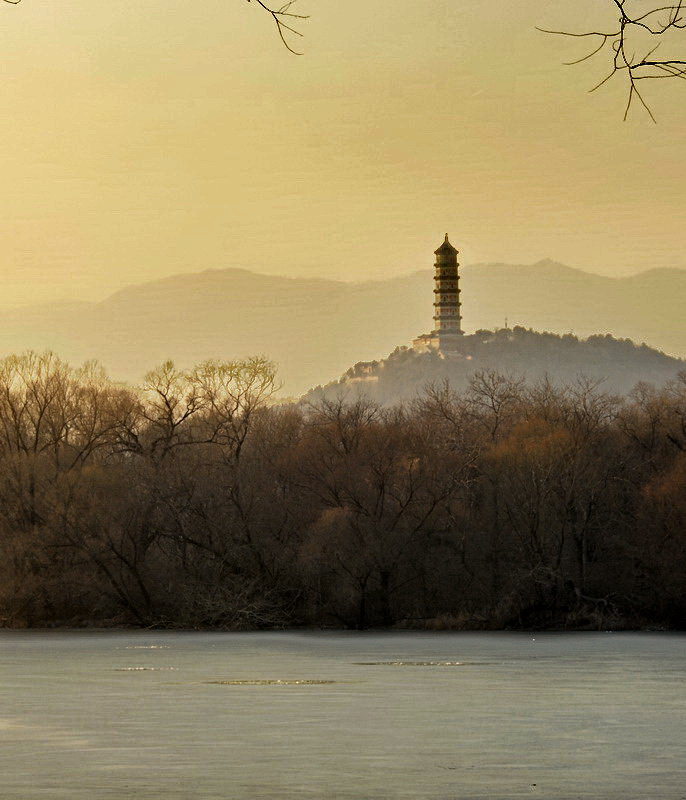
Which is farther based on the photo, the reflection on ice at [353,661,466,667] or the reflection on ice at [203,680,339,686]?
the reflection on ice at [353,661,466,667]

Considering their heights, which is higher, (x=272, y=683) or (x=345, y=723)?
(x=272, y=683)

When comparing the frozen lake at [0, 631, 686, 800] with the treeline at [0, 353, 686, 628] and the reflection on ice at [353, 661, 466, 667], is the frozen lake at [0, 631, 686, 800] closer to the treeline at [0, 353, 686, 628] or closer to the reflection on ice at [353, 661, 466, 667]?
the reflection on ice at [353, 661, 466, 667]

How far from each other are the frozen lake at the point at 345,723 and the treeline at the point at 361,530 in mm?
16724

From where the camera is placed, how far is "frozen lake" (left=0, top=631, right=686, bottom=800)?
1986 cm

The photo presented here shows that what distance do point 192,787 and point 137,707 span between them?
12.2m

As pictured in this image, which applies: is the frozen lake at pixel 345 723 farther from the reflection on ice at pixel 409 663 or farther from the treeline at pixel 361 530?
the treeline at pixel 361 530

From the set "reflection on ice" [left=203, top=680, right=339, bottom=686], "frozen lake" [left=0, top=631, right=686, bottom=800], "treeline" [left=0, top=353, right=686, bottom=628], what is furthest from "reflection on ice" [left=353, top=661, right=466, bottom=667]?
"treeline" [left=0, top=353, right=686, bottom=628]

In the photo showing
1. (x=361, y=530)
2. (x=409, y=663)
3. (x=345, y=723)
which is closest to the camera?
(x=345, y=723)

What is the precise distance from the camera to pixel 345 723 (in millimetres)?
27906

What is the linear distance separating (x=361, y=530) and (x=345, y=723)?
4304 centimetres

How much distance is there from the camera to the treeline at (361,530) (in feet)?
224

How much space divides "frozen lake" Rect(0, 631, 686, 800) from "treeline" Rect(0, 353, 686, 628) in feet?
54.9

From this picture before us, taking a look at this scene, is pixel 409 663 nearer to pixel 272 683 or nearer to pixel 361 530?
pixel 272 683

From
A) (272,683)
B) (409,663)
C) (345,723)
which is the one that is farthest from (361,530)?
(345,723)
